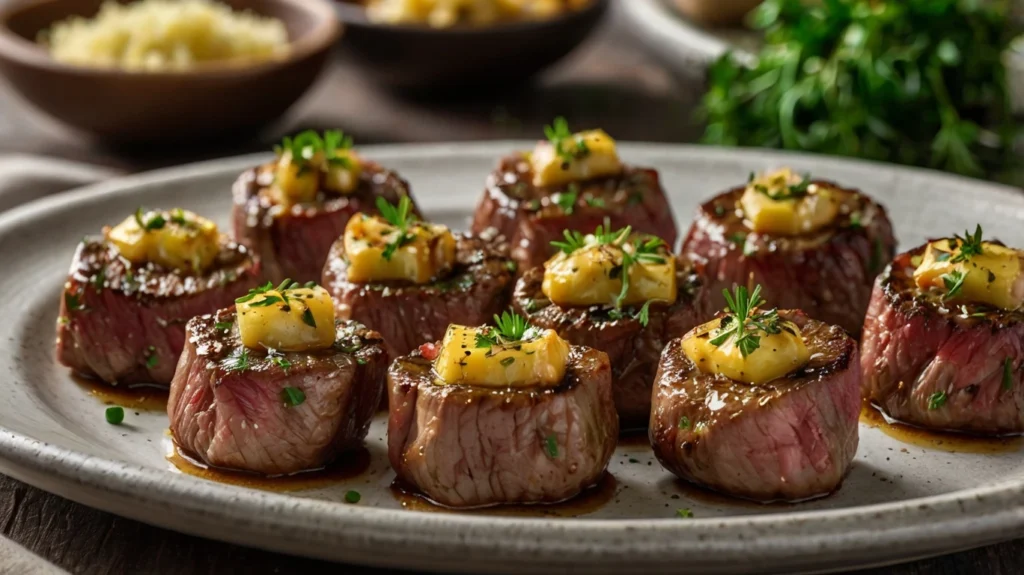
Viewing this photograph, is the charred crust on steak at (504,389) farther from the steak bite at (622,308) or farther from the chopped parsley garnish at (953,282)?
the chopped parsley garnish at (953,282)

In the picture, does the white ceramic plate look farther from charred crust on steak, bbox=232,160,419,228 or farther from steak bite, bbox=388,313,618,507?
charred crust on steak, bbox=232,160,419,228

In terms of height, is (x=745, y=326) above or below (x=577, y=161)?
above

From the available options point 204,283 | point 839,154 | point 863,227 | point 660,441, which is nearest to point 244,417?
point 204,283

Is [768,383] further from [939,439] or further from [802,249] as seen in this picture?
[802,249]

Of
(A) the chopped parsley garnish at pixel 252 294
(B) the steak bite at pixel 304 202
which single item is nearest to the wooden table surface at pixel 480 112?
(B) the steak bite at pixel 304 202

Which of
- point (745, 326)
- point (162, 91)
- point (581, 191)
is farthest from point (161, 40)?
point (745, 326)

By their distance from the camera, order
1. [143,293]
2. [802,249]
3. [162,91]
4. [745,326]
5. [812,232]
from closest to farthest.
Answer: [745,326] < [143,293] < [802,249] < [812,232] < [162,91]
